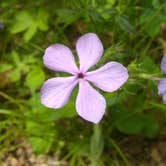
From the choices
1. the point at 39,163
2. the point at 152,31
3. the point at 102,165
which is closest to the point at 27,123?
the point at 39,163

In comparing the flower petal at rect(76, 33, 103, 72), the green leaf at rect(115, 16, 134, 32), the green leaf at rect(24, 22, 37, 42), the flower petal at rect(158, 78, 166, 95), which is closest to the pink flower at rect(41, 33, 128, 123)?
the flower petal at rect(76, 33, 103, 72)

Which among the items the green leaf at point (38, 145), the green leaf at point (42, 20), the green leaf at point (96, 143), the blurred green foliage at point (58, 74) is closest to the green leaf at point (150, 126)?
the blurred green foliage at point (58, 74)

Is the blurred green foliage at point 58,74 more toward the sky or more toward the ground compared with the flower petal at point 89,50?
more toward the ground

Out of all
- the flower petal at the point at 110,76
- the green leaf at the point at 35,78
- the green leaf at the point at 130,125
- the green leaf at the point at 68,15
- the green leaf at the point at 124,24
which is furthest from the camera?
the green leaf at the point at 35,78

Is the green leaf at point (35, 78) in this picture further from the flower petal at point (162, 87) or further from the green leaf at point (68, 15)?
the flower petal at point (162, 87)

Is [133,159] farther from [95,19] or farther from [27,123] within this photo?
[95,19]

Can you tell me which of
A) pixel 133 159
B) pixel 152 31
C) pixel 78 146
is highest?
pixel 152 31
